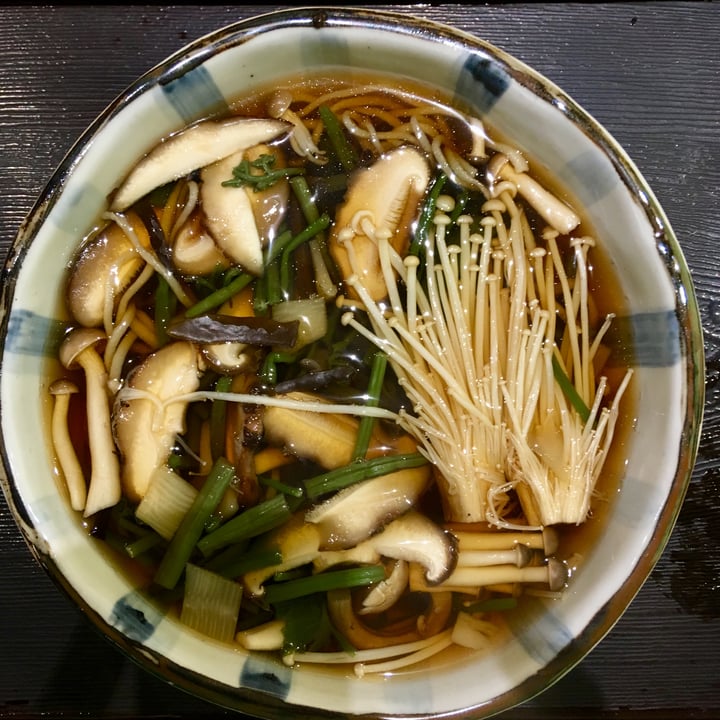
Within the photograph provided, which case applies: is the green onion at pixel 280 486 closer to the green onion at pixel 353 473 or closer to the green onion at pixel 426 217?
the green onion at pixel 353 473

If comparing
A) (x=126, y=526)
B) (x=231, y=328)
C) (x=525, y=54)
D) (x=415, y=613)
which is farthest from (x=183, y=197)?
(x=415, y=613)

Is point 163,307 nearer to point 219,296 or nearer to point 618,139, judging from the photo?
point 219,296

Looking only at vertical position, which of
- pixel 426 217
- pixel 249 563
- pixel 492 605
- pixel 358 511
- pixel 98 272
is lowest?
pixel 492 605

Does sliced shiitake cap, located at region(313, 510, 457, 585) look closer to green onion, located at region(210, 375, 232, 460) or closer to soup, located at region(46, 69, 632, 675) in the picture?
soup, located at region(46, 69, 632, 675)

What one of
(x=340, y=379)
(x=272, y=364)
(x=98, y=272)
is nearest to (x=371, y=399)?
(x=340, y=379)

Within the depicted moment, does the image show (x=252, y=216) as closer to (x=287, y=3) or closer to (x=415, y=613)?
(x=287, y=3)

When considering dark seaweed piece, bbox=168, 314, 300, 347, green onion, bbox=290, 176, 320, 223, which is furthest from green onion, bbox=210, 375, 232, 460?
green onion, bbox=290, 176, 320, 223
